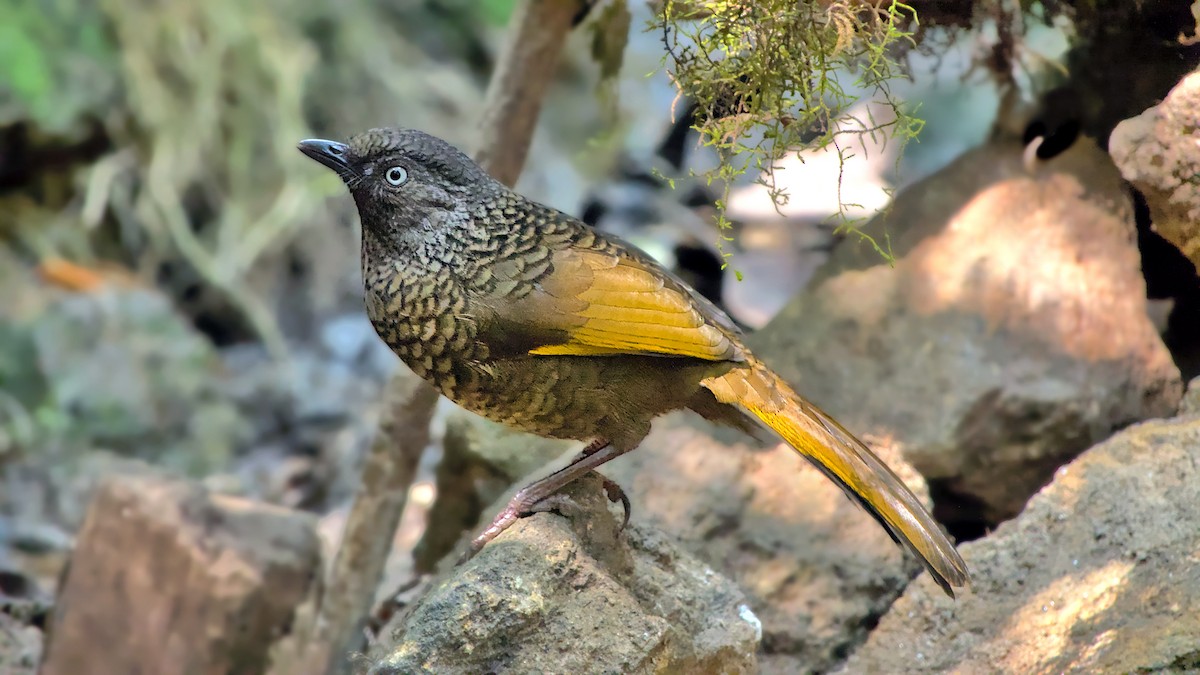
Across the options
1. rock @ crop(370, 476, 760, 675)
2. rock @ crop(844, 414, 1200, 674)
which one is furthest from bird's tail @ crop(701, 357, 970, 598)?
rock @ crop(370, 476, 760, 675)

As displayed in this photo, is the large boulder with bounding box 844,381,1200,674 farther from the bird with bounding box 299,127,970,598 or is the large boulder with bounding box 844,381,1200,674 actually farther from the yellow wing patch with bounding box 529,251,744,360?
the yellow wing patch with bounding box 529,251,744,360

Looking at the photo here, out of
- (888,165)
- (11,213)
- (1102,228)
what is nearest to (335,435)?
(11,213)

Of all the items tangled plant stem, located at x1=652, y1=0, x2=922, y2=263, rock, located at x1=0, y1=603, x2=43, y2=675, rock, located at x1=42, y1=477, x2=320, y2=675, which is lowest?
rock, located at x1=0, y1=603, x2=43, y2=675

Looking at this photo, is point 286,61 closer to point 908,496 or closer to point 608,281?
point 608,281

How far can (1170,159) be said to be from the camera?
3061 millimetres

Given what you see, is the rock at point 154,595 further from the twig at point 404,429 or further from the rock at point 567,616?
the rock at point 567,616

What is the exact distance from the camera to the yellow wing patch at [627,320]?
2.89 metres

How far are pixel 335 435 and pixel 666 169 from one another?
2412 mm

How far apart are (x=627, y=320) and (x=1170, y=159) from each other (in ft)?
5.03

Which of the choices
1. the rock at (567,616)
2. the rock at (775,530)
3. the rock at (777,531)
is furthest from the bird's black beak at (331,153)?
the rock at (777,531)

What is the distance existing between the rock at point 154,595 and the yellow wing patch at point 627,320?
6.16 feet

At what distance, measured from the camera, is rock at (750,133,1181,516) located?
3.80 m

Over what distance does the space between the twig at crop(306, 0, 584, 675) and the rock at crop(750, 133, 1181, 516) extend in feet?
3.90

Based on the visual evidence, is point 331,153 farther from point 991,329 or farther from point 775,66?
point 991,329
